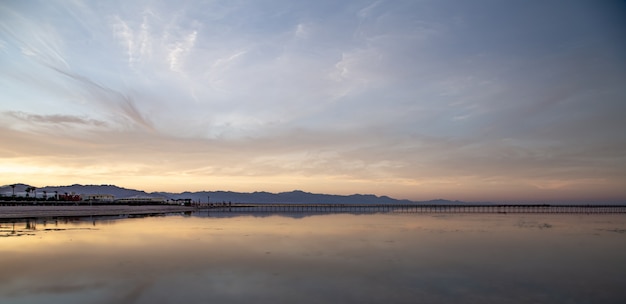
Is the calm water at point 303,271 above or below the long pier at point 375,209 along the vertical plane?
above

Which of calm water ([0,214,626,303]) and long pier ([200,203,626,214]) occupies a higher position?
calm water ([0,214,626,303])

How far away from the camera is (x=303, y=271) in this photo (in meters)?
16.9

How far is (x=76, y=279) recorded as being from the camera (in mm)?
14922

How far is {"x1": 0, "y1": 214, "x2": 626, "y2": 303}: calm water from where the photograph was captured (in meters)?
12.9

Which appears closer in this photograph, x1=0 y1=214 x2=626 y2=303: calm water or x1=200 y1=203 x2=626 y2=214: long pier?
x1=0 y1=214 x2=626 y2=303: calm water

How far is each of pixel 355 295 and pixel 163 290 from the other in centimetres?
643

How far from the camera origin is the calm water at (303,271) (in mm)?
12922

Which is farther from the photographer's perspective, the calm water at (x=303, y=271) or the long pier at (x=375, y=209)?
the long pier at (x=375, y=209)

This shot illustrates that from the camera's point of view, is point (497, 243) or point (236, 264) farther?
point (497, 243)

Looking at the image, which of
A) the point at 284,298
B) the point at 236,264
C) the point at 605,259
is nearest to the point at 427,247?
the point at 605,259

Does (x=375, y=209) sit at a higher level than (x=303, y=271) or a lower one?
lower

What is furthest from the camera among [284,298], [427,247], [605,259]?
[427,247]

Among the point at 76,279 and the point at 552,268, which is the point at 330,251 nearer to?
the point at 552,268

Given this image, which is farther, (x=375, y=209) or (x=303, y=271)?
(x=375, y=209)
